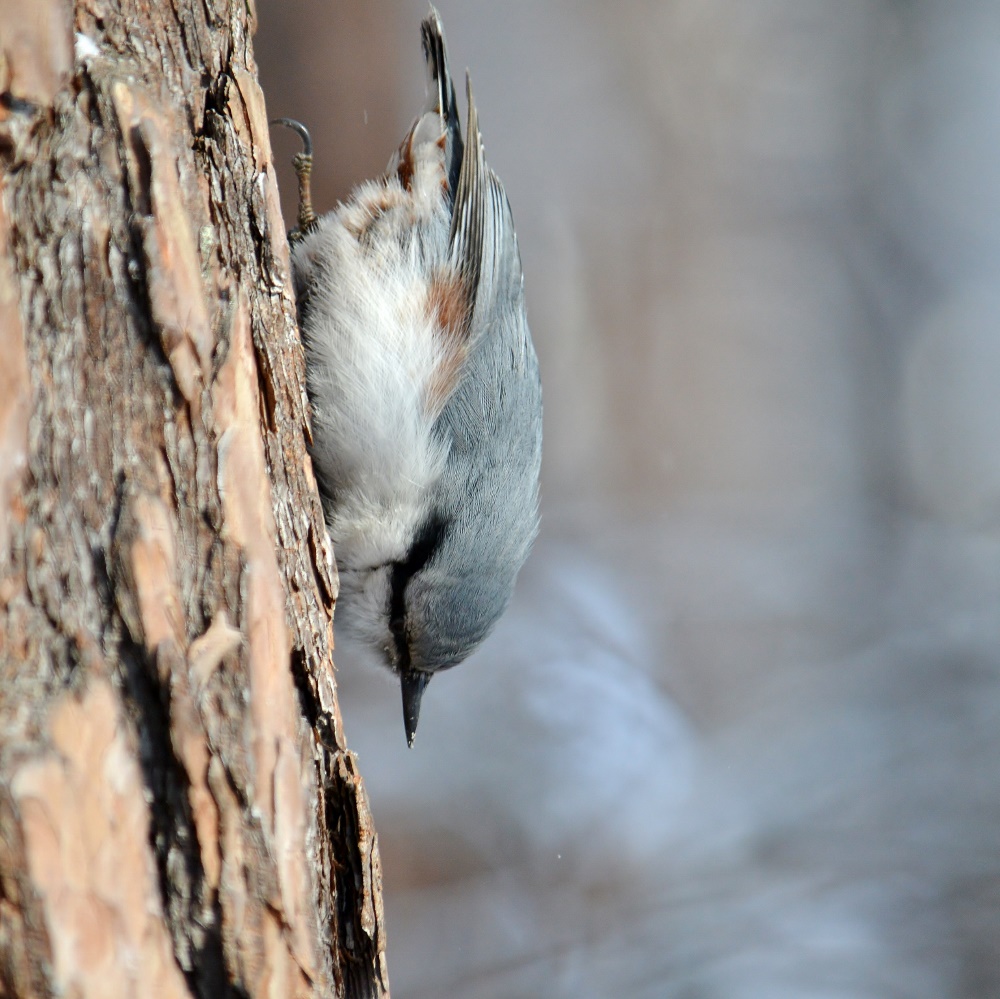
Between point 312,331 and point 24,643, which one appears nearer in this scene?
point 24,643

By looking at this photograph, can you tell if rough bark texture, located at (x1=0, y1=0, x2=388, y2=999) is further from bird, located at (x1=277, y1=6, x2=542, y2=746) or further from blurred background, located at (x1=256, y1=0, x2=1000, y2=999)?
blurred background, located at (x1=256, y1=0, x2=1000, y2=999)

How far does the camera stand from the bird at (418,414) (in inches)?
36.8

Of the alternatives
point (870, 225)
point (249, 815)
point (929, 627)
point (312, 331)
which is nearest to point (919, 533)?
point (929, 627)

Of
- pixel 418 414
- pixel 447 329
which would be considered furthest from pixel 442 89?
pixel 418 414

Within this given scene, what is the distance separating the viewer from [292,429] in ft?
2.42

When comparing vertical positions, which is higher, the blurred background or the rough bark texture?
the blurred background

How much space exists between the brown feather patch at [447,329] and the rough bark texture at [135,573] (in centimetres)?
34

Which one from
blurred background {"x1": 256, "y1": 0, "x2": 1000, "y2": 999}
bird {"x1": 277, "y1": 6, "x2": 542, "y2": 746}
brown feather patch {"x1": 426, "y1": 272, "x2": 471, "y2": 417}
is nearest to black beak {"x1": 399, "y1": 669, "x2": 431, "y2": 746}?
bird {"x1": 277, "y1": 6, "x2": 542, "y2": 746}

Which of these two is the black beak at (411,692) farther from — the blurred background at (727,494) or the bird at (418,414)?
the blurred background at (727,494)

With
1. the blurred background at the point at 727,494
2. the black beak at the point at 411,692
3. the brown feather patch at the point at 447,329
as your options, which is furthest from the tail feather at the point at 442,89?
the black beak at the point at 411,692

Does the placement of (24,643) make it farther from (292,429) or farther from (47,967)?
(292,429)

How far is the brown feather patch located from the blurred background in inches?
27.4

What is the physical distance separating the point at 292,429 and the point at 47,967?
1.35 feet

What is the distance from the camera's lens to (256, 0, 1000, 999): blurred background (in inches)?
63.1
